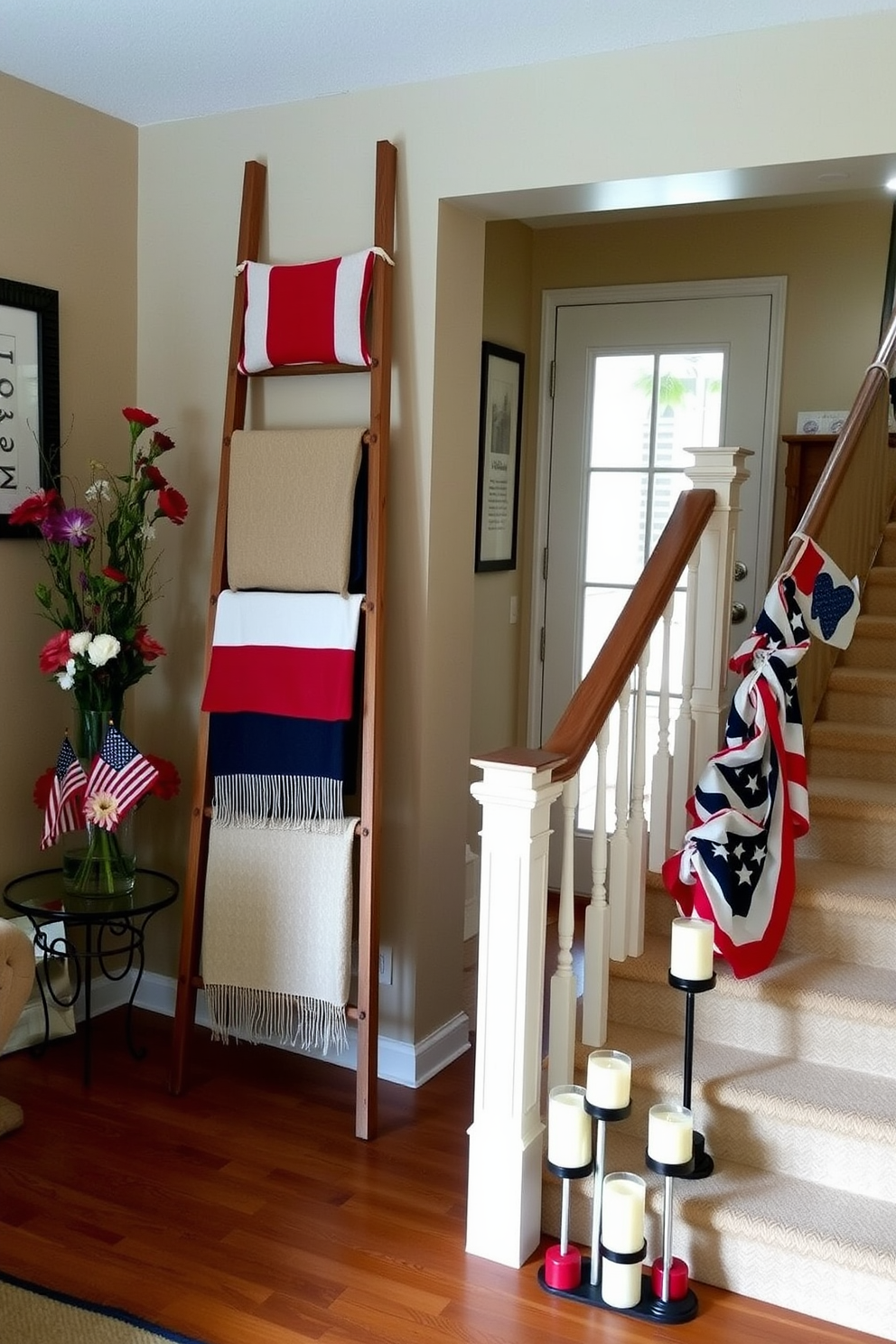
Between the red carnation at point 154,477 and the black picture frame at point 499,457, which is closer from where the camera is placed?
the red carnation at point 154,477

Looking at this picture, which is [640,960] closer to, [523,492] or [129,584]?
[129,584]

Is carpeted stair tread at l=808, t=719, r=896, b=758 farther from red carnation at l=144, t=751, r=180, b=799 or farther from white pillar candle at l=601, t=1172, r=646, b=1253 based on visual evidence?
red carnation at l=144, t=751, r=180, b=799

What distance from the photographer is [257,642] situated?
121 inches

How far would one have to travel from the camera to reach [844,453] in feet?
10.4

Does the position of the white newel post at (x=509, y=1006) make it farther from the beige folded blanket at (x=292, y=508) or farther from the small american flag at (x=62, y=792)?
the small american flag at (x=62, y=792)

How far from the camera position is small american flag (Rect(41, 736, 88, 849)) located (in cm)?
310

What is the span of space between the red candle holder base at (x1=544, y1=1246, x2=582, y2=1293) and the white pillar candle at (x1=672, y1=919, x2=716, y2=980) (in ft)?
1.80

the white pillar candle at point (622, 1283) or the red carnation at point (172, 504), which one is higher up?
the red carnation at point (172, 504)

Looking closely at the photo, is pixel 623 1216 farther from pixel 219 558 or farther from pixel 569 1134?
pixel 219 558

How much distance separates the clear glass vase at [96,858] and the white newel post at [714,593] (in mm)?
1410

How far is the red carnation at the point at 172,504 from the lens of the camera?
3.07 metres

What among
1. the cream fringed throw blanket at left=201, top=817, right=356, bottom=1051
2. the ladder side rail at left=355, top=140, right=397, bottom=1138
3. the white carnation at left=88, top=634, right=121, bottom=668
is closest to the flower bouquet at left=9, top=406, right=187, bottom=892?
the white carnation at left=88, top=634, right=121, bottom=668

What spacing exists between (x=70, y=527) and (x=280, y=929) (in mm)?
1070

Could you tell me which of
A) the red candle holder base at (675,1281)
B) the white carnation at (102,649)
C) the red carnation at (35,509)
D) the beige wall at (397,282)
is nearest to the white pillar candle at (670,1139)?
the red candle holder base at (675,1281)
